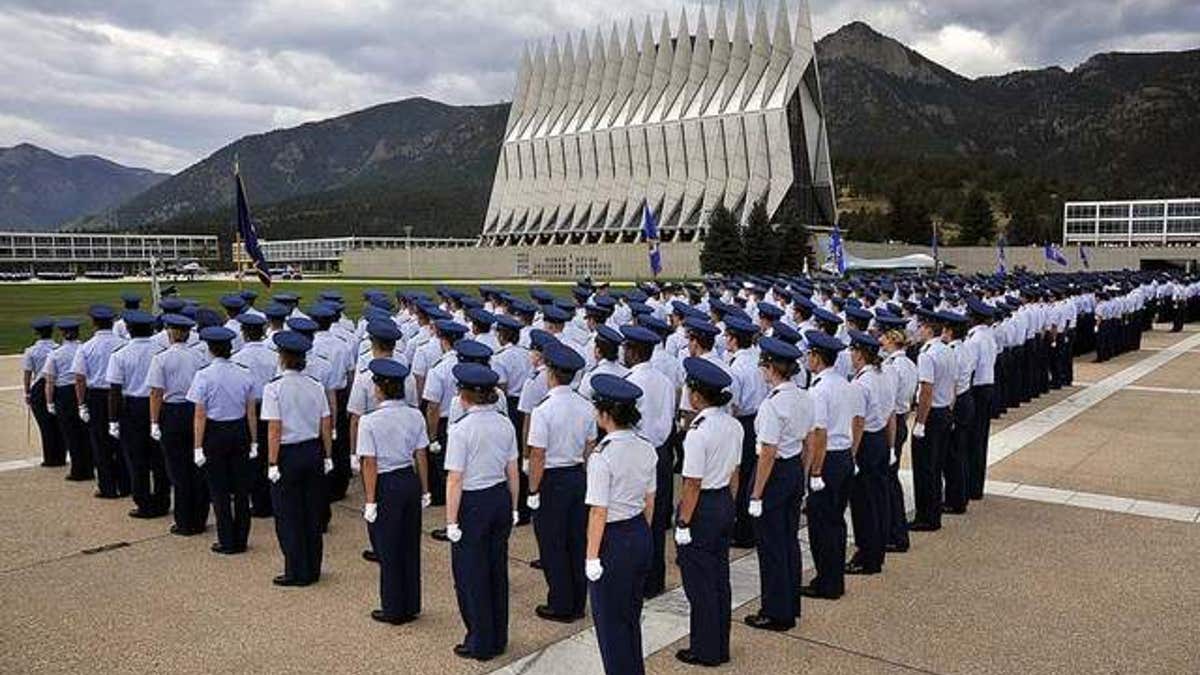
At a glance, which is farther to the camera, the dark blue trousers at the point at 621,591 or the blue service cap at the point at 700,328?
the blue service cap at the point at 700,328

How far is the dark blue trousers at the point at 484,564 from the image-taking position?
5516 millimetres

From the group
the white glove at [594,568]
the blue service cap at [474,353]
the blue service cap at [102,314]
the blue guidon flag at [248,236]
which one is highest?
the blue guidon flag at [248,236]

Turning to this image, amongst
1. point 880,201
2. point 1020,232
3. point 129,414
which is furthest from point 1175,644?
point 880,201

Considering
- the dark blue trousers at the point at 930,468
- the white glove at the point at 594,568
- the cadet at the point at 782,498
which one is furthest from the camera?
the dark blue trousers at the point at 930,468

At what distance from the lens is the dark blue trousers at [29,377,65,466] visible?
10602 mm

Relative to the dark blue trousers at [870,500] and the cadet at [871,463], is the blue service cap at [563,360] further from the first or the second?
the dark blue trousers at [870,500]

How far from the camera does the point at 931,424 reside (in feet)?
28.0

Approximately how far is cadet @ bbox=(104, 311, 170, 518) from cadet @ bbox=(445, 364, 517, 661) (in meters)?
4.70

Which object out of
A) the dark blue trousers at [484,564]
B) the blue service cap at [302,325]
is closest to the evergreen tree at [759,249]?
the blue service cap at [302,325]

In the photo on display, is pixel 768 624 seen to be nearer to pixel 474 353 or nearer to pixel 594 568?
pixel 594 568

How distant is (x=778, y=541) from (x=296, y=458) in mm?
3616

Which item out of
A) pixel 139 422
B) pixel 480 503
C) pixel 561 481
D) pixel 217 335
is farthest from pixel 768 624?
pixel 139 422

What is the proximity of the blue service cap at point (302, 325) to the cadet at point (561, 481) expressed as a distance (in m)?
3.81

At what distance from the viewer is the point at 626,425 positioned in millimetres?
4852
